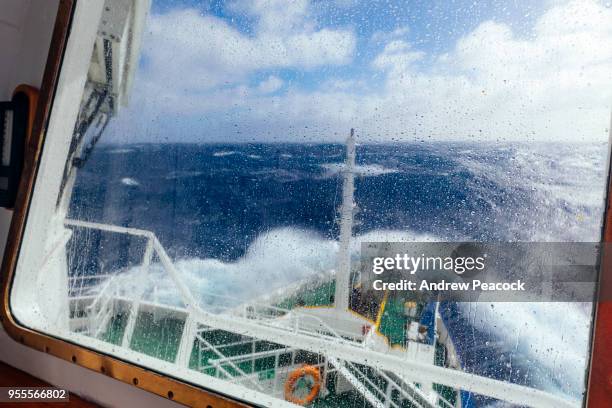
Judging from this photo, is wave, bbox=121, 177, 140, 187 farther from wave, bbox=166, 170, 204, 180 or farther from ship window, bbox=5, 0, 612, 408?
wave, bbox=166, 170, 204, 180

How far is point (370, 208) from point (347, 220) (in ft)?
0.29

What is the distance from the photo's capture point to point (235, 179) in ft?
6.04

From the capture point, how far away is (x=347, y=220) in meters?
1.53

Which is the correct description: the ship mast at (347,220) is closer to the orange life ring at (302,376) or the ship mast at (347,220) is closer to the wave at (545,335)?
the orange life ring at (302,376)

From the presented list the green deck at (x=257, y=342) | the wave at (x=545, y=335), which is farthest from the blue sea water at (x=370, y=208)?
the green deck at (x=257, y=342)

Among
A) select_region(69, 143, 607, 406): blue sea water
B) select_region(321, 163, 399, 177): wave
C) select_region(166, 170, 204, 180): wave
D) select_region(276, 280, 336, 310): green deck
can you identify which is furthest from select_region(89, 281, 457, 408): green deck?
select_region(166, 170, 204, 180): wave

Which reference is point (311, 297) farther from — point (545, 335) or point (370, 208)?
point (545, 335)

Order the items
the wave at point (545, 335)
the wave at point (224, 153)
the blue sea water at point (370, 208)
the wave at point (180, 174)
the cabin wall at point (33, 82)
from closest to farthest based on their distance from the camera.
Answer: the wave at point (545, 335) < the blue sea water at point (370, 208) < the cabin wall at point (33, 82) < the wave at point (224, 153) < the wave at point (180, 174)

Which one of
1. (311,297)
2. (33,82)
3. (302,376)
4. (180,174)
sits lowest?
(302,376)

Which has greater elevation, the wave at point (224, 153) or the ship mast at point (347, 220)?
the wave at point (224, 153)

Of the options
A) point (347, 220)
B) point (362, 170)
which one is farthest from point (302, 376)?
point (362, 170)

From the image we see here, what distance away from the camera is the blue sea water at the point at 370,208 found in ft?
3.22

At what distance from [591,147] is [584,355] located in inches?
14.7

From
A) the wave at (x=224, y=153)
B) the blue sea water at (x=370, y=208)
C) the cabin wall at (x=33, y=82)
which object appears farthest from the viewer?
the wave at (x=224, y=153)
